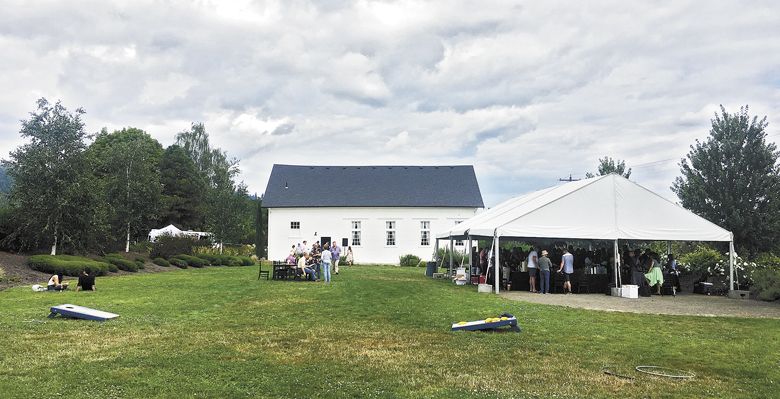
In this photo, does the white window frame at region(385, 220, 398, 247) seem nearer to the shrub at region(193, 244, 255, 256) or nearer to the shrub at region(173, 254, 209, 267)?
the shrub at region(193, 244, 255, 256)

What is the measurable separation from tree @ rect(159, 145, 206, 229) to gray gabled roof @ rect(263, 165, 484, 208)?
13023 mm

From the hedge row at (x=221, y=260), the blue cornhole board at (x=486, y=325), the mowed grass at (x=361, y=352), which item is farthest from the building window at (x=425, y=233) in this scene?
the blue cornhole board at (x=486, y=325)

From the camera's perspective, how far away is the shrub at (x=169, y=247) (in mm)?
32594

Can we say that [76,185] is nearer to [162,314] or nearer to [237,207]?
[162,314]

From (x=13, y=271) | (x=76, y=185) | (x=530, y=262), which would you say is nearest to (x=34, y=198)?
(x=76, y=185)

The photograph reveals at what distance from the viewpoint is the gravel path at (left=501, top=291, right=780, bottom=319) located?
1401 cm

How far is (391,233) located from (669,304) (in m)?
29.6

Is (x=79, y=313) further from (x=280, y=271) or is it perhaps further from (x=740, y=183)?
(x=740, y=183)

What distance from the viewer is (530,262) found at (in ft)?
Answer: 63.7

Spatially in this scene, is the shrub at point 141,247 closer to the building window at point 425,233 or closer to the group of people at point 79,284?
the building window at point 425,233

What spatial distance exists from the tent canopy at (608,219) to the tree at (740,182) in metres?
4.22

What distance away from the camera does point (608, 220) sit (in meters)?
18.8

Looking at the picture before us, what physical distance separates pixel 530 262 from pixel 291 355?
1258 cm

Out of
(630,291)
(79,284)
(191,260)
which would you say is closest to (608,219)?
(630,291)
